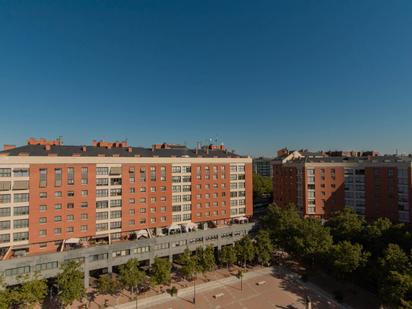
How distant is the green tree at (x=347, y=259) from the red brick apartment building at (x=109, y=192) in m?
30.0

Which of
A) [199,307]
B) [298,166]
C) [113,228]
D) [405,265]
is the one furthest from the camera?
[298,166]

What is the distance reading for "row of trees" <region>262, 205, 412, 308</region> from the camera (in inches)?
1582

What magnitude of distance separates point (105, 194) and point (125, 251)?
1288cm

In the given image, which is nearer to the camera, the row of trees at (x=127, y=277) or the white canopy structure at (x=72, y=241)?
the row of trees at (x=127, y=277)

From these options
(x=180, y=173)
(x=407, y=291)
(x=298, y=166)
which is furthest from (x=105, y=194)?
(x=298, y=166)

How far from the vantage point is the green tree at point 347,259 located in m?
47.8

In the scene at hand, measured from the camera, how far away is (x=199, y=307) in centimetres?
4556

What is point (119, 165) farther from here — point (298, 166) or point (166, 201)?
point (298, 166)

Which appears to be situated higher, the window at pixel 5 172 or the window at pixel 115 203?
the window at pixel 5 172

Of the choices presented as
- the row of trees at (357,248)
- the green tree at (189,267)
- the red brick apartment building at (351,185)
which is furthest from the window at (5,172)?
the red brick apartment building at (351,185)

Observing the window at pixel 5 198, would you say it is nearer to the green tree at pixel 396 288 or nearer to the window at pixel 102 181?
the window at pixel 102 181

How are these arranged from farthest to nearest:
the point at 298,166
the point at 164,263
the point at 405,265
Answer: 1. the point at 298,166
2. the point at 164,263
3. the point at 405,265

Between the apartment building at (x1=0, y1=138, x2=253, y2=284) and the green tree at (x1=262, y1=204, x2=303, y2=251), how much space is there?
23.8 ft

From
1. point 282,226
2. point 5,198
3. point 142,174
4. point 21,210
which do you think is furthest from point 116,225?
point 282,226
